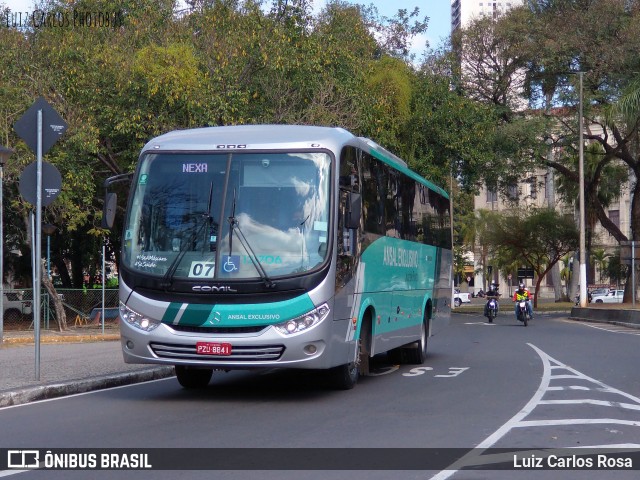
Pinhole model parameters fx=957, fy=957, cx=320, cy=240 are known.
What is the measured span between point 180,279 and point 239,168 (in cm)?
158

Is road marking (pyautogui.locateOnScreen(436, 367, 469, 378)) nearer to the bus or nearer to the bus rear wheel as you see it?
the bus rear wheel

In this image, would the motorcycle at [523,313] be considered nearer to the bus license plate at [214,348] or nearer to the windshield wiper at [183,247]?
the windshield wiper at [183,247]

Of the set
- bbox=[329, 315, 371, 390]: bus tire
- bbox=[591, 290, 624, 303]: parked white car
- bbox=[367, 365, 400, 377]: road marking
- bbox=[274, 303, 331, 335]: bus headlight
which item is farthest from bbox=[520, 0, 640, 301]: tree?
bbox=[274, 303, 331, 335]: bus headlight

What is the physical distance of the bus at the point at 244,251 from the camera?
11.4m

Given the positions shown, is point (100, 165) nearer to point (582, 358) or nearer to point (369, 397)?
point (582, 358)

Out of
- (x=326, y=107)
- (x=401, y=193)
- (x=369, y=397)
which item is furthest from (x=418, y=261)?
→ (x=326, y=107)

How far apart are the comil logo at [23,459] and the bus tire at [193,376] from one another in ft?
16.4

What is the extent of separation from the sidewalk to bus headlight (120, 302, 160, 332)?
1597 mm

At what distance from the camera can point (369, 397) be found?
41.5 feet

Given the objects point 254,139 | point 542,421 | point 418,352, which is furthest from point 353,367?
point 418,352

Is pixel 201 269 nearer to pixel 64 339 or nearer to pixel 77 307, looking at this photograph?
pixel 64 339

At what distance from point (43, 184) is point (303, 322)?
4530 millimetres

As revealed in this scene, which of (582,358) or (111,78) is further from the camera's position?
(111,78)

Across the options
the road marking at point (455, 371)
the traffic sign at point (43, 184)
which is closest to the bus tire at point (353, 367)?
the road marking at point (455, 371)
